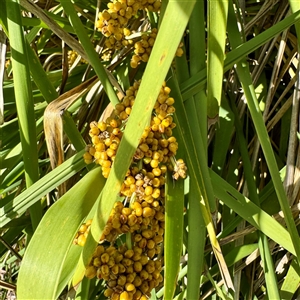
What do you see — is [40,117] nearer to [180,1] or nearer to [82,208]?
[82,208]

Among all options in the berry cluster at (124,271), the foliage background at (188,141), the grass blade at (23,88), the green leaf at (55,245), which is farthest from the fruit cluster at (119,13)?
the berry cluster at (124,271)

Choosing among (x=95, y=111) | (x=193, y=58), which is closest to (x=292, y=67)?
(x=193, y=58)

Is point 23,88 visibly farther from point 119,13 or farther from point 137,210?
point 137,210

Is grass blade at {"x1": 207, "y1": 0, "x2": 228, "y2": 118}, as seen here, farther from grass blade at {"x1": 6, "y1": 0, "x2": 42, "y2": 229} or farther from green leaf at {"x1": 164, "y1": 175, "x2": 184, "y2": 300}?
grass blade at {"x1": 6, "y1": 0, "x2": 42, "y2": 229}

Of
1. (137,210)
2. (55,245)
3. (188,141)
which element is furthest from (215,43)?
(55,245)

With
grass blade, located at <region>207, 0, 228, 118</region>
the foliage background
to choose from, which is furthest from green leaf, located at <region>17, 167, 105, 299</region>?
grass blade, located at <region>207, 0, 228, 118</region>

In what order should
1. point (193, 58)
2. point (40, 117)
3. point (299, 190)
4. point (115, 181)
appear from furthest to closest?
1. point (40, 117)
2. point (299, 190)
3. point (193, 58)
4. point (115, 181)

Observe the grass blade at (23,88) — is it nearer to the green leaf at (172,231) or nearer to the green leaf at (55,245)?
the green leaf at (55,245)

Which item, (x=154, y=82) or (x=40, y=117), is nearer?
(x=154, y=82)
